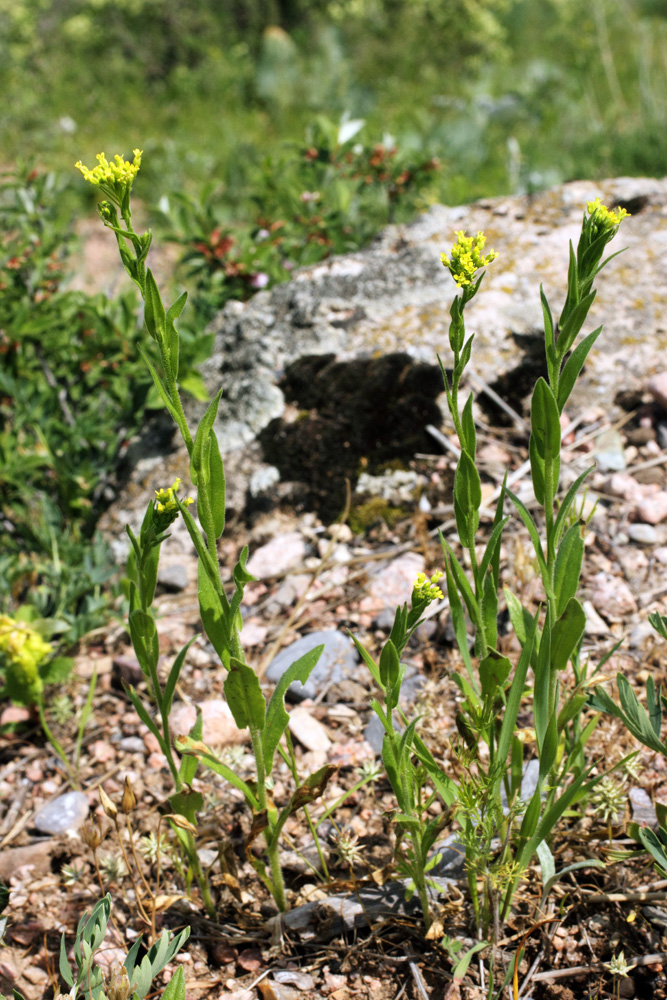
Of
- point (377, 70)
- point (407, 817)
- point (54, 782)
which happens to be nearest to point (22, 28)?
point (377, 70)

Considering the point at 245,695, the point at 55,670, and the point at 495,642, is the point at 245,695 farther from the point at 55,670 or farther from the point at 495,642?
the point at 55,670

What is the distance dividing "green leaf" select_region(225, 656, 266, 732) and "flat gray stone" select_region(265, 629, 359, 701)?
2.10ft

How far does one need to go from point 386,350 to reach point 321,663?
3.26ft

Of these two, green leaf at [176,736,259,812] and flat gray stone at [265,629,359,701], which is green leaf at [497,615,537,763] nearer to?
green leaf at [176,736,259,812]

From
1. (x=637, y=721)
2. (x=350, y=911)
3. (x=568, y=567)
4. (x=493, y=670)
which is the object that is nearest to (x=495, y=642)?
(x=493, y=670)

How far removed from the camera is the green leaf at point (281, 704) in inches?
50.1

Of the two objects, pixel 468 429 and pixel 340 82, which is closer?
pixel 468 429

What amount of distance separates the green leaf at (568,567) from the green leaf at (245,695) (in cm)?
50

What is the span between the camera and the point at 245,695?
1.24 m

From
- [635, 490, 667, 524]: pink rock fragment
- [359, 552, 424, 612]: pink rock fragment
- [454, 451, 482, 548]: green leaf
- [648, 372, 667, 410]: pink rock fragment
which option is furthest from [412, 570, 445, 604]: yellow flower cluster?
[648, 372, 667, 410]: pink rock fragment

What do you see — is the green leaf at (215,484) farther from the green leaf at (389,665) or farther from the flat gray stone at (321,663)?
the flat gray stone at (321,663)

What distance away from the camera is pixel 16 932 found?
1.54 meters

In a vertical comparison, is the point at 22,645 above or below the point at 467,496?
below

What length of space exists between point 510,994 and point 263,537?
140 centimetres
